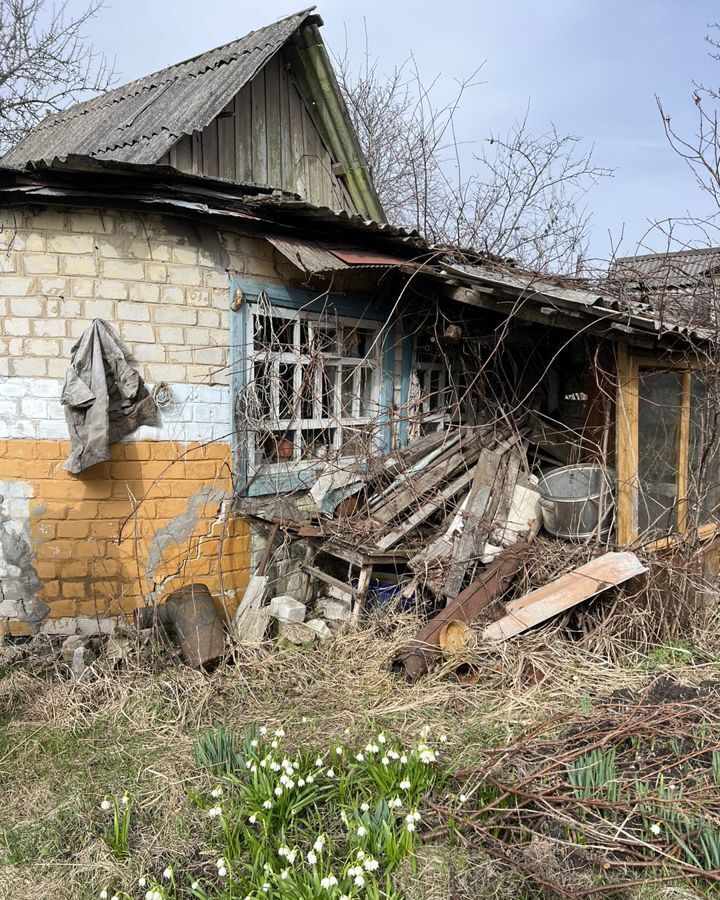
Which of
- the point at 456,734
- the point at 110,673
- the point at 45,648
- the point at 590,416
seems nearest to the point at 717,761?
the point at 456,734

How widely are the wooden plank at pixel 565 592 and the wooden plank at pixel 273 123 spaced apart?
5780 mm

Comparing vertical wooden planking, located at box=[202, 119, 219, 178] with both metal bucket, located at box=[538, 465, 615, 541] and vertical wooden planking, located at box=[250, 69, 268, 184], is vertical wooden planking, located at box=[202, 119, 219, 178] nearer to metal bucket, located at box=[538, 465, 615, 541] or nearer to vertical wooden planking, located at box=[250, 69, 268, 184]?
vertical wooden planking, located at box=[250, 69, 268, 184]

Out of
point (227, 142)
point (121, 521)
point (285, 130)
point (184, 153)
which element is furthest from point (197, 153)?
point (121, 521)

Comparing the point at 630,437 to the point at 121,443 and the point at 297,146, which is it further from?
the point at 297,146

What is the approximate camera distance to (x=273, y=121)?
25.9 feet

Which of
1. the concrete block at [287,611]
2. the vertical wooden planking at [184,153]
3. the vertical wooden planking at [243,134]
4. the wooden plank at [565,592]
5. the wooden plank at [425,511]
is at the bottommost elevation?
the concrete block at [287,611]

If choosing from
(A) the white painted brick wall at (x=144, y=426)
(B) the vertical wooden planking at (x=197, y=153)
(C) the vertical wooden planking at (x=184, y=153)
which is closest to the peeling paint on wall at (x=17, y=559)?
(A) the white painted brick wall at (x=144, y=426)

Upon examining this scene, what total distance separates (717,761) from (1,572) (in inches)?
208

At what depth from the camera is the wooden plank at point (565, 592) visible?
16.5 feet

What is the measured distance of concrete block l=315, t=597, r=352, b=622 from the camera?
5.91m

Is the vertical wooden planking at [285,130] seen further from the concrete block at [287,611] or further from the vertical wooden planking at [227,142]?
the concrete block at [287,611]

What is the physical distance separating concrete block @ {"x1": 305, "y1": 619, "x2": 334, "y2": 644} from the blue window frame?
50.3 inches

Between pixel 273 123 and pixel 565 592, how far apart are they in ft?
20.9

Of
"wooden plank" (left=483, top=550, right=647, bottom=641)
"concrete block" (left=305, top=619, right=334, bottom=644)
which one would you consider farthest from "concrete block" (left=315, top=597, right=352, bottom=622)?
"wooden plank" (left=483, top=550, right=647, bottom=641)
